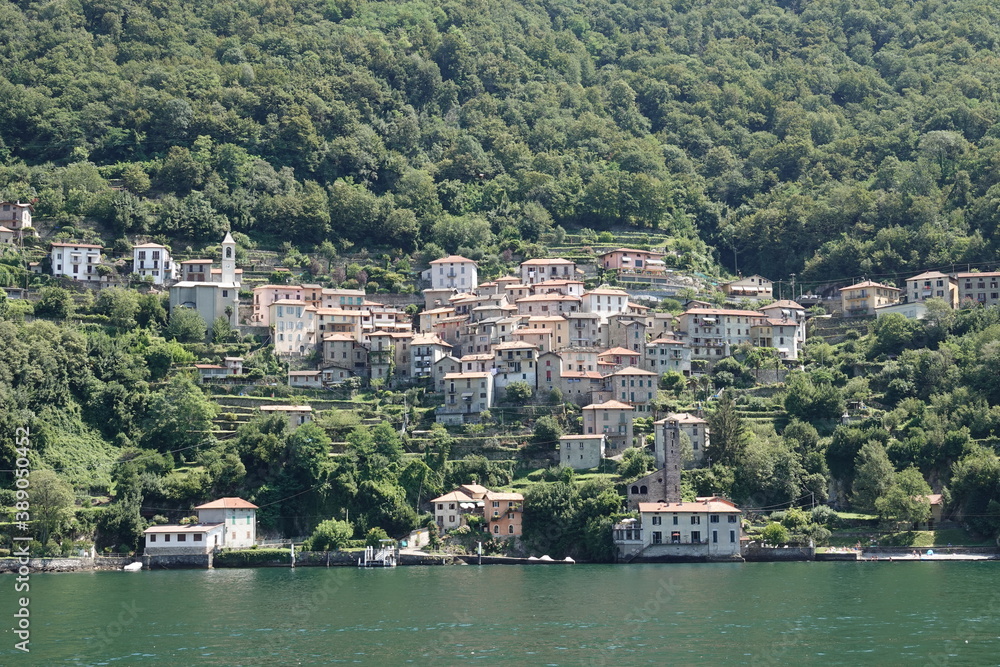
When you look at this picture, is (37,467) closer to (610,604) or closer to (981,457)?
(610,604)

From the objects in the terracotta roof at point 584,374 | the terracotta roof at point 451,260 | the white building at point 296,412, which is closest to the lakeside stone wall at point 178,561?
the white building at point 296,412

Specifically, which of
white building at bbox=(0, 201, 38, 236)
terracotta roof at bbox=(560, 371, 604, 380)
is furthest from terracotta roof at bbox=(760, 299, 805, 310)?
white building at bbox=(0, 201, 38, 236)

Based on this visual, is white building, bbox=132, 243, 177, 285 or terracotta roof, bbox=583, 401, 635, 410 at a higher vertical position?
white building, bbox=132, 243, 177, 285

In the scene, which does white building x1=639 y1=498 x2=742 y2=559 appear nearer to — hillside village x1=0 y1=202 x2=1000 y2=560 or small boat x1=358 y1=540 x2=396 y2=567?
hillside village x1=0 y1=202 x2=1000 y2=560

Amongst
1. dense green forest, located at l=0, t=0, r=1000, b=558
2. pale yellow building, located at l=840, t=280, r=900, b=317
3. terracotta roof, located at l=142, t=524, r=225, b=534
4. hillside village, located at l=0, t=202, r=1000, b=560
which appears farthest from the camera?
pale yellow building, located at l=840, t=280, r=900, b=317

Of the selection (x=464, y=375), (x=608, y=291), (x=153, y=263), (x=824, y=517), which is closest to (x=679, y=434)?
(x=824, y=517)

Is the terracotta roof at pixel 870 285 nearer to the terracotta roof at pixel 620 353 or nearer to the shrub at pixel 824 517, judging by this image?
the terracotta roof at pixel 620 353
